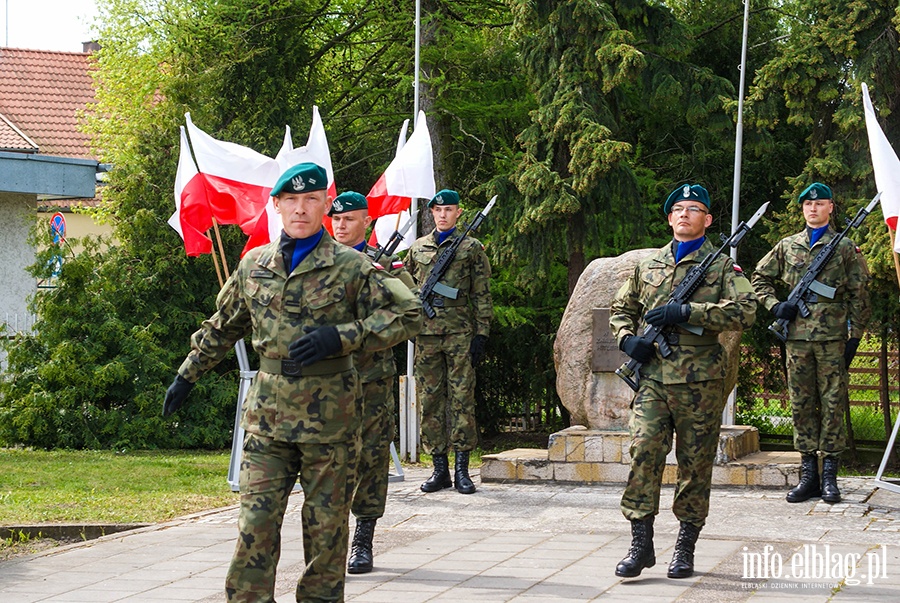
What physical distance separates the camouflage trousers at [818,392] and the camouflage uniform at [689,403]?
106 inches

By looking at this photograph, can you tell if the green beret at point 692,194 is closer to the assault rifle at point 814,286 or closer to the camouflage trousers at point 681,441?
the camouflage trousers at point 681,441

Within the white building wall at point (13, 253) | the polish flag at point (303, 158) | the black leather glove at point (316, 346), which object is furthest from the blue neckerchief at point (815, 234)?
the white building wall at point (13, 253)

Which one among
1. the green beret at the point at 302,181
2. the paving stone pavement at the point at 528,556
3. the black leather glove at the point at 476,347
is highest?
the green beret at the point at 302,181

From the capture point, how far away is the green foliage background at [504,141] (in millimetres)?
14000

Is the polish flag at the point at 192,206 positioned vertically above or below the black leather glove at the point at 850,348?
above

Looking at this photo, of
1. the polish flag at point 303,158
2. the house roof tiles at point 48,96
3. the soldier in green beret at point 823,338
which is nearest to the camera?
the soldier in green beret at point 823,338

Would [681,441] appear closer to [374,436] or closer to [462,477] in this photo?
[374,436]

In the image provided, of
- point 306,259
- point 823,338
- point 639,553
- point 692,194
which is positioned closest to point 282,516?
point 306,259

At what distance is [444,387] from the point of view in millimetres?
9711

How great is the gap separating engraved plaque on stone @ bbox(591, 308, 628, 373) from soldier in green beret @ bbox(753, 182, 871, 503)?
1.60 meters

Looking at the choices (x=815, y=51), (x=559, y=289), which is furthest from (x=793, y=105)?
(x=559, y=289)

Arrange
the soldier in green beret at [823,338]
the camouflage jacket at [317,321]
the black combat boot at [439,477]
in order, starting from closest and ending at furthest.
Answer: the camouflage jacket at [317,321]
the soldier in green beret at [823,338]
the black combat boot at [439,477]

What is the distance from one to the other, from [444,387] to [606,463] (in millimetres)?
1670

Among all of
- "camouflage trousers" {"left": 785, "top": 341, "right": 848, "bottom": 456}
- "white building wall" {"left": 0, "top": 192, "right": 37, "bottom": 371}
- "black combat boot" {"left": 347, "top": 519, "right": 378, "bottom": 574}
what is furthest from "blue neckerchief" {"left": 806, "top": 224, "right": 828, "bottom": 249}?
"white building wall" {"left": 0, "top": 192, "right": 37, "bottom": 371}
